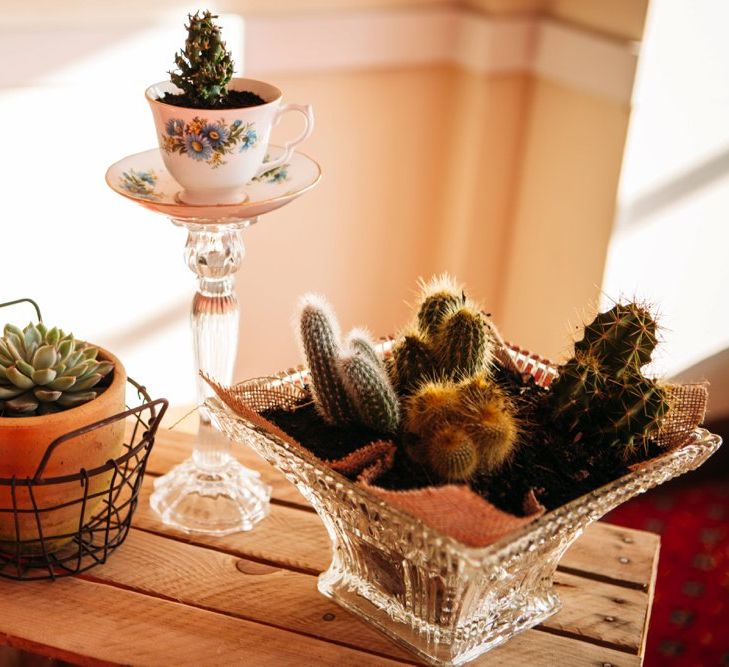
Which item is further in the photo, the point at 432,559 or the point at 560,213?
the point at 560,213

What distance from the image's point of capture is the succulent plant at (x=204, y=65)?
3.07 ft

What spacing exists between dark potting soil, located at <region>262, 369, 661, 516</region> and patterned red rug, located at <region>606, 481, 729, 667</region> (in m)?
0.98

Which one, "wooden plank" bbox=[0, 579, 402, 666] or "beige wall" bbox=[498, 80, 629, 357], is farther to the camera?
"beige wall" bbox=[498, 80, 629, 357]

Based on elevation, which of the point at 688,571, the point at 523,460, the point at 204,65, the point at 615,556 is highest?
the point at 204,65

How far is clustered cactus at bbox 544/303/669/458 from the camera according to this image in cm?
92

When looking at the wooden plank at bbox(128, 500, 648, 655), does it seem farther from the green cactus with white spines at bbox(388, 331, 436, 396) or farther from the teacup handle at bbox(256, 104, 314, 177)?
the teacup handle at bbox(256, 104, 314, 177)

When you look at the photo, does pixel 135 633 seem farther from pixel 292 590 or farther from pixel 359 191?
pixel 359 191

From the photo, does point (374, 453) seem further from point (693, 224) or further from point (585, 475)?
point (693, 224)

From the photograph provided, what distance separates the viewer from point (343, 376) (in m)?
0.91

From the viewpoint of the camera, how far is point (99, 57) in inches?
60.6

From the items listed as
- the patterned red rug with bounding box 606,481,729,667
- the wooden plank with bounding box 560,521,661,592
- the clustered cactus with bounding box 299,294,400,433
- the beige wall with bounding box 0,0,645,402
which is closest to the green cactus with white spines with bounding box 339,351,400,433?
the clustered cactus with bounding box 299,294,400,433

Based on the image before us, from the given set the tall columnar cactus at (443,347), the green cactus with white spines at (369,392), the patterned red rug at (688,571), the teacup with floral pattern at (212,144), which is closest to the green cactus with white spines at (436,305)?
the tall columnar cactus at (443,347)

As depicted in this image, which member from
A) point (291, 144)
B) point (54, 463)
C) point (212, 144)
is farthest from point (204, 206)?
point (54, 463)

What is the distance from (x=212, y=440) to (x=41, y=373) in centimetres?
25
